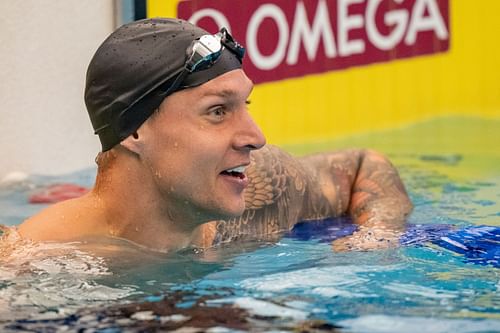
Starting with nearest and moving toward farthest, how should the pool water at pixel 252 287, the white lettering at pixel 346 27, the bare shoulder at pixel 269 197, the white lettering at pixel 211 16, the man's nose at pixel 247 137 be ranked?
the pool water at pixel 252 287 → the man's nose at pixel 247 137 → the bare shoulder at pixel 269 197 → the white lettering at pixel 211 16 → the white lettering at pixel 346 27

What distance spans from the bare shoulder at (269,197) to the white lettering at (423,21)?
2.75 meters

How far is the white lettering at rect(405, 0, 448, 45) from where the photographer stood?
22.5 ft

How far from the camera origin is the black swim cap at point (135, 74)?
353cm

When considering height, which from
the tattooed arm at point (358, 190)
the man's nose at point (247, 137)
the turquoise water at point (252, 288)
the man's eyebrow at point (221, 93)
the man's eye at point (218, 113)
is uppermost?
the man's eyebrow at point (221, 93)

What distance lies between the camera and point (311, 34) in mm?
6418

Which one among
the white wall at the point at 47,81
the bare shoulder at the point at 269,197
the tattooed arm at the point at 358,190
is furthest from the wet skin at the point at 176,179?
the white wall at the point at 47,81

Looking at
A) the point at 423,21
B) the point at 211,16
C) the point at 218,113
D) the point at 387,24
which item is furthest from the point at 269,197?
the point at 423,21

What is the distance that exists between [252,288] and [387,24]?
145 inches

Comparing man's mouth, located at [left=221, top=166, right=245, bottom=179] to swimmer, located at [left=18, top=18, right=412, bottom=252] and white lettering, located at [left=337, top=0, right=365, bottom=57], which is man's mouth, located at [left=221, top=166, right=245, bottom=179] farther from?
white lettering, located at [left=337, top=0, right=365, bottom=57]

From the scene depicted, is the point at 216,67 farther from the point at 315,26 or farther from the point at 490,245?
the point at 315,26

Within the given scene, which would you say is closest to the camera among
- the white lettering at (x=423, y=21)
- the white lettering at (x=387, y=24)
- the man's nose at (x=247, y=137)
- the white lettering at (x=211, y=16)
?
the man's nose at (x=247, y=137)

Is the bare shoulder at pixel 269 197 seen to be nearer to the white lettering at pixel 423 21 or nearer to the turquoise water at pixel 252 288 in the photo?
the turquoise water at pixel 252 288

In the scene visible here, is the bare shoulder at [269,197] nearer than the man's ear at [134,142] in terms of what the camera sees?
No

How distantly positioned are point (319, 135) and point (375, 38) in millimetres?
651
